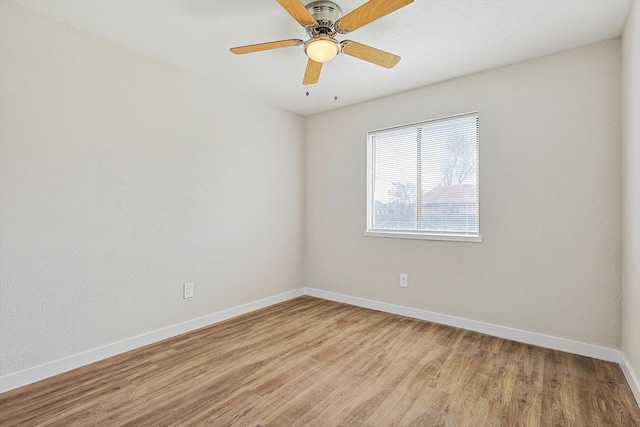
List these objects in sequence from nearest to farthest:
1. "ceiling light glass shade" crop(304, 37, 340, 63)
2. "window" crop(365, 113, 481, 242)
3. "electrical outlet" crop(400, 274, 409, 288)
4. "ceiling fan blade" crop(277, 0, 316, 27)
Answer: "ceiling fan blade" crop(277, 0, 316, 27)
"ceiling light glass shade" crop(304, 37, 340, 63)
"window" crop(365, 113, 481, 242)
"electrical outlet" crop(400, 274, 409, 288)

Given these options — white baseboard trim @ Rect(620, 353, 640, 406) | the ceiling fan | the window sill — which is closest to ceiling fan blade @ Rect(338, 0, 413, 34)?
the ceiling fan

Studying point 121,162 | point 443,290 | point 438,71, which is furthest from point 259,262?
point 438,71

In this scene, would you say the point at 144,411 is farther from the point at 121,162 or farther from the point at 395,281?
the point at 395,281

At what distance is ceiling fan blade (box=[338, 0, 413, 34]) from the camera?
157 centimetres

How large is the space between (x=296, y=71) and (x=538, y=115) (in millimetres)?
2148

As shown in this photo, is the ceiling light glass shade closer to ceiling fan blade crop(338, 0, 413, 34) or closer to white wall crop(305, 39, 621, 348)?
ceiling fan blade crop(338, 0, 413, 34)

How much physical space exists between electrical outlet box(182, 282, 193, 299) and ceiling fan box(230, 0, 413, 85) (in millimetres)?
2089

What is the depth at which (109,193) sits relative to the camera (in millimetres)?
2396

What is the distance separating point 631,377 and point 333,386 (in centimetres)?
191

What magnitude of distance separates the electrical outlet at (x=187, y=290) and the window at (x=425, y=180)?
199 centimetres

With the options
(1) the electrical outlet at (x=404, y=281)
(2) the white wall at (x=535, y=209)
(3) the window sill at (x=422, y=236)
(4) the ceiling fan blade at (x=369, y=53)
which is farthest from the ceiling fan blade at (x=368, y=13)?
(1) the electrical outlet at (x=404, y=281)

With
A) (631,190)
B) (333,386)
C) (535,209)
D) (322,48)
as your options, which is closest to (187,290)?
(333,386)

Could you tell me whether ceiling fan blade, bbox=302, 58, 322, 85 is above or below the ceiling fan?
below

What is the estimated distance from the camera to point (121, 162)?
8.07 feet
